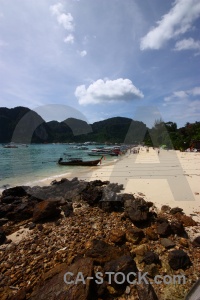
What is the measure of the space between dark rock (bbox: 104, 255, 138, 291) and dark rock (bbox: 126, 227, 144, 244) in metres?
0.99

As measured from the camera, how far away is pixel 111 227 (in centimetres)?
566

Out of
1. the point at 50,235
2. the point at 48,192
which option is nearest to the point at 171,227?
the point at 50,235

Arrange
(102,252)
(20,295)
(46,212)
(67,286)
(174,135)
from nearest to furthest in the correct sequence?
1. (67,286)
2. (20,295)
3. (102,252)
4. (46,212)
5. (174,135)

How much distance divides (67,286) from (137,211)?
10.9 ft

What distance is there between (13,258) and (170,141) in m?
62.9

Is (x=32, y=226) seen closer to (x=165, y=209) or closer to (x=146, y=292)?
(x=146, y=292)

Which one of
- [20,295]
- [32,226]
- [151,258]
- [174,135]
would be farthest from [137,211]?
[174,135]

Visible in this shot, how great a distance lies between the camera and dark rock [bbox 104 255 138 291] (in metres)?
3.58

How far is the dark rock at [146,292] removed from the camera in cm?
322

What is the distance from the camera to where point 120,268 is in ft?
12.3

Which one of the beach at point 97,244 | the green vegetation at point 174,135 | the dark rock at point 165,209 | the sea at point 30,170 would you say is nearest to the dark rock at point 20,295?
the beach at point 97,244

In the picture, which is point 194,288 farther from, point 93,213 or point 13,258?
point 13,258

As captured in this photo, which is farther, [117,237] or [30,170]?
[30,170]

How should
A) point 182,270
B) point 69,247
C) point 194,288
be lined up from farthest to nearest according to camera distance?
point 69,247, point 182,270, point 194,288
